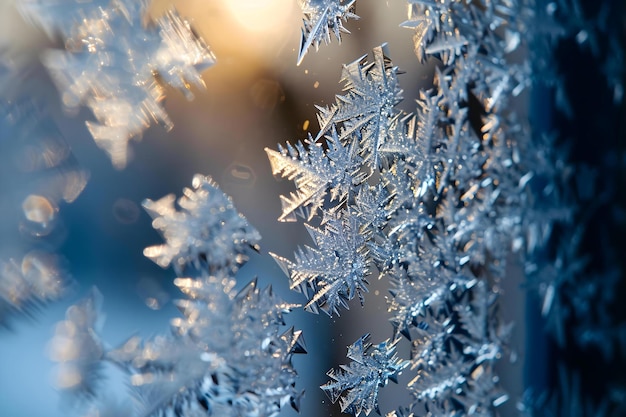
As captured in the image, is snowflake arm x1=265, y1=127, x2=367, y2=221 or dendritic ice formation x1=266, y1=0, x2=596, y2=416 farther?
snowflake arm x1=265, y1=127, x2=367, y2=221

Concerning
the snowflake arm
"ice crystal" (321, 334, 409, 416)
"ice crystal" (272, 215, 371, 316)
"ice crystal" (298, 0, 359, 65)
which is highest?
"ice crystal" (298, 0, 359, 65)

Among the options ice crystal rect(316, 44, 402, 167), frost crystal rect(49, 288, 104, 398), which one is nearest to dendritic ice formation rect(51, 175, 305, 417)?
frost crystal rect(49, 288, 104, 398)

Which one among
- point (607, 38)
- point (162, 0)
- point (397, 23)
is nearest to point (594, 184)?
point (607, 38)

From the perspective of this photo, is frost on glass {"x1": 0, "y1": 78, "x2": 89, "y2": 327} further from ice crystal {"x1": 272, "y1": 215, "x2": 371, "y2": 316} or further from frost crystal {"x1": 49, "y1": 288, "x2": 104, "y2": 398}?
ice crystal {"x1": 272, "y1": 215, "x2": 371, "y2": 316}

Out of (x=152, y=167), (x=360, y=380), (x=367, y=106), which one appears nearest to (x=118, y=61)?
(x=152, y=167)

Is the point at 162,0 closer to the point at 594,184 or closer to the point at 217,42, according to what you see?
the point at 217,42

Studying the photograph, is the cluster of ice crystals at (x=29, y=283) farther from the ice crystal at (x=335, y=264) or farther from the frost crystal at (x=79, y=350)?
the ice crystal at (x=335, y=264)

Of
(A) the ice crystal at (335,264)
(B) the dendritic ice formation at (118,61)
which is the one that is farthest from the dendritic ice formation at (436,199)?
(B) the dendritic ice formation at (118,61)
